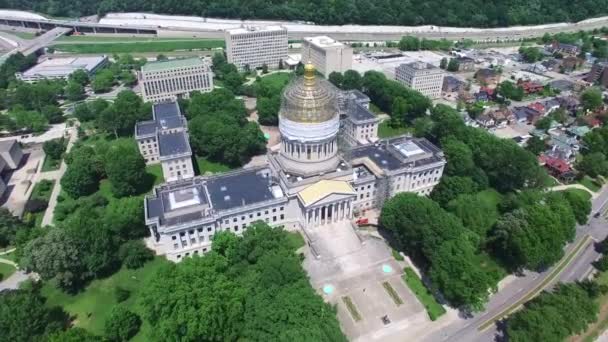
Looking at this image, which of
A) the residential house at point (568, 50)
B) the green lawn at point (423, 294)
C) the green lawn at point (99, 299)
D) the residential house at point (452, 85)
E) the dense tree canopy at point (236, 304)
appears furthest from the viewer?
the residential house at point (568, 50)

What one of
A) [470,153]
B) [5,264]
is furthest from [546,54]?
[5,264]

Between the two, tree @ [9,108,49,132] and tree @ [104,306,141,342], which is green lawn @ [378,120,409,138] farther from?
tree @ [9,108,49,132]

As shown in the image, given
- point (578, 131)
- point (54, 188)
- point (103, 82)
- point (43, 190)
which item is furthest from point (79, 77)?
point (578, 131)

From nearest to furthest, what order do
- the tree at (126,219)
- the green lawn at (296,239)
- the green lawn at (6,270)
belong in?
the green lawn at (6,270) < the tree at (126,219) < the green lawn at (296,239)

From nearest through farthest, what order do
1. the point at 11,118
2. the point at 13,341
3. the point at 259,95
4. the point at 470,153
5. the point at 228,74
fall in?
the point at 13,341 → the point at 470,153 → the point at 11,118 → the point at 259,95 → the point at 228,74

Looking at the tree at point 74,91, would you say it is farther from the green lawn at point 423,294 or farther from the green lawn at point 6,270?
the green lawn at point 423,294

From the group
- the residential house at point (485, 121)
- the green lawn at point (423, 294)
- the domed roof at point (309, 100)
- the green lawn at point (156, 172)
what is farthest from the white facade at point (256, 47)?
the green lawn at point (423, 294)

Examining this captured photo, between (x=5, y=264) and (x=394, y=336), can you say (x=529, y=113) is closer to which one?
(x=394, y=336)
